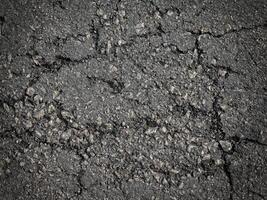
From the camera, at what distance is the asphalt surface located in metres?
2.19

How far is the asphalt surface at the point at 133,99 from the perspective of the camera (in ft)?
7.18

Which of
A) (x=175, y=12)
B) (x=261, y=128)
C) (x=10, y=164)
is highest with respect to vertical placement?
(x=175, y=12)

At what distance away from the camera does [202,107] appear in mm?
2260

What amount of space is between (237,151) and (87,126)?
37.8 inches

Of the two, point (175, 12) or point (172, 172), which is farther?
point (175, 12)

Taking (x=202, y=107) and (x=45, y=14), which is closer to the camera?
(x=202, y=107)

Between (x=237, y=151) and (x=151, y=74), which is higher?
(x=151, y=74)

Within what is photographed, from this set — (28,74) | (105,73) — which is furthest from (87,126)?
(28,74)

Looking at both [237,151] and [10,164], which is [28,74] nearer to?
[10,164]

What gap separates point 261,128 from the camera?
222cm

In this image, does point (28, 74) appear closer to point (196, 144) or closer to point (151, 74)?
point (151, 74)

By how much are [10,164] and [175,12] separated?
4.85 feet

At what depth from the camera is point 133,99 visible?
7.49 feet

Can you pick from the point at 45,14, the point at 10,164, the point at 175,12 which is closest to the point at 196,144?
the point at 175,12
